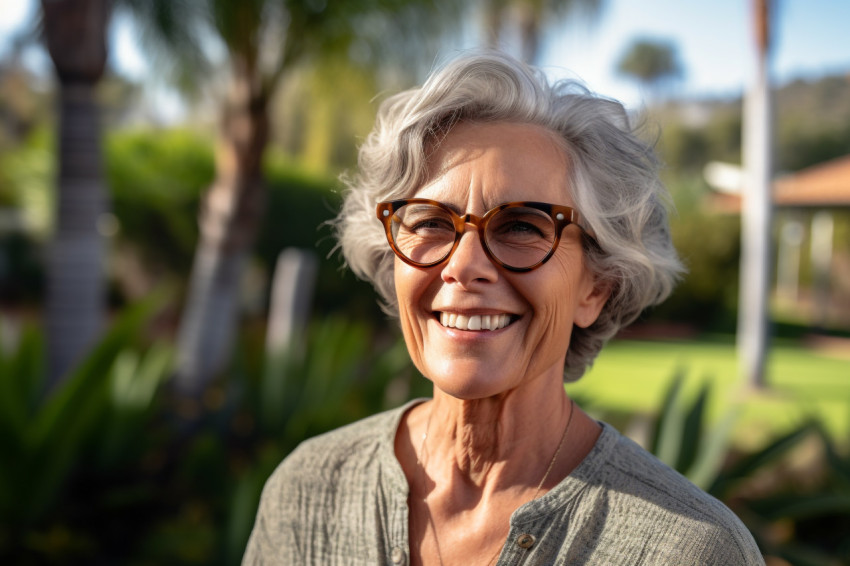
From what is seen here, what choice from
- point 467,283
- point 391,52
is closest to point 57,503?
point 467,283

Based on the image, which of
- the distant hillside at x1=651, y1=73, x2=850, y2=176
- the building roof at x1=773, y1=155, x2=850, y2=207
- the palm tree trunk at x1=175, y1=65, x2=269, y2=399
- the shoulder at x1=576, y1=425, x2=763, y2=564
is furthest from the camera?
the distant hillside at x1=651, y1=73, x2=850, y2=176

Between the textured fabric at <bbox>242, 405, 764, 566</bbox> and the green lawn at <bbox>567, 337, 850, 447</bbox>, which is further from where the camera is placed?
the green lawn at <bbox>567, 337, 850, 447</bbox>

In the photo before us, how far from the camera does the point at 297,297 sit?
6094mm

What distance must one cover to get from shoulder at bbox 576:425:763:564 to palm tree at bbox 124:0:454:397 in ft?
17.2

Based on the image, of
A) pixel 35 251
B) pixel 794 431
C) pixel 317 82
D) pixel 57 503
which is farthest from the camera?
pixel 35 251

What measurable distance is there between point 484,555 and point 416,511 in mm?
169

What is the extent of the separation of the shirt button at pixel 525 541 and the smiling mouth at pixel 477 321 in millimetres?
A: 371

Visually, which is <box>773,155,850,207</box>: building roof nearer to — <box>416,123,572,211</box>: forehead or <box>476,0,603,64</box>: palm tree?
<box>476,0,603,64</box>: palm tree

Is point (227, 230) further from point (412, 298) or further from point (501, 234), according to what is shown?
point (501, 234)

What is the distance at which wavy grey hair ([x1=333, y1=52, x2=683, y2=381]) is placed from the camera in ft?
4.44

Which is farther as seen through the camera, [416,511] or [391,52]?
[391,52]

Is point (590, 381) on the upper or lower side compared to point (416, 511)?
lower

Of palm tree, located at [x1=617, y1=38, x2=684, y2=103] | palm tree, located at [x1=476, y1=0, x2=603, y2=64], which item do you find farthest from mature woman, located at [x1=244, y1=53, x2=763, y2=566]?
palm tree, located at [x1=617, y1=38, x2=684, y2=103]

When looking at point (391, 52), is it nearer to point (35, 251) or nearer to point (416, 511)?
point (416, 511)
